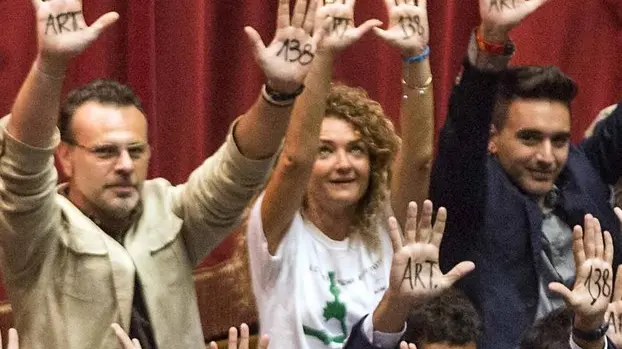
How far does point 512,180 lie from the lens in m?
2.14

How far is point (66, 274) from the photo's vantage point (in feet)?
6.00

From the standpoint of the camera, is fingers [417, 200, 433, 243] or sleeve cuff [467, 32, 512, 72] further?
sleeve cuff [467, 32, 512, 72]

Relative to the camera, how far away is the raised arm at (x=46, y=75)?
1.68m

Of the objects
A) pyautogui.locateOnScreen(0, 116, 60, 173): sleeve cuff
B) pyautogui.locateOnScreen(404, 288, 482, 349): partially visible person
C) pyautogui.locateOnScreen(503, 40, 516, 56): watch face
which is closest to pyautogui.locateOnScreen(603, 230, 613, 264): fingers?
pyautogui.locateOnScreen(404, 288, 482, 349): partially visible person

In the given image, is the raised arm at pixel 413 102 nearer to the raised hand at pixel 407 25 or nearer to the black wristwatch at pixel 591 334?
A: the raised hand at pixel 407 25

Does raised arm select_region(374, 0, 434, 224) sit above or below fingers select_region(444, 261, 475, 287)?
above

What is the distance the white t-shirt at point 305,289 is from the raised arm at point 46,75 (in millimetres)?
442

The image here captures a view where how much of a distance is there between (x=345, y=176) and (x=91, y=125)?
47cm

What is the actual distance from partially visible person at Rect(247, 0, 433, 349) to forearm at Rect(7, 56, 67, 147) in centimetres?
42

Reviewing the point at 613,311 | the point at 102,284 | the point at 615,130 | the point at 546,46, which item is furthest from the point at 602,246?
the point at 546,46

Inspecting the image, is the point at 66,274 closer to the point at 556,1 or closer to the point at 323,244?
the point at 323,244

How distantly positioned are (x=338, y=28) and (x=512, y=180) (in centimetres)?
43

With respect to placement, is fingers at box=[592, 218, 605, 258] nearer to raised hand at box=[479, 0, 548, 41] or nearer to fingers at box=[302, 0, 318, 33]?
raised hand at box=[479, 0, 548, 41]

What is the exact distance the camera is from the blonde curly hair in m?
2.14
